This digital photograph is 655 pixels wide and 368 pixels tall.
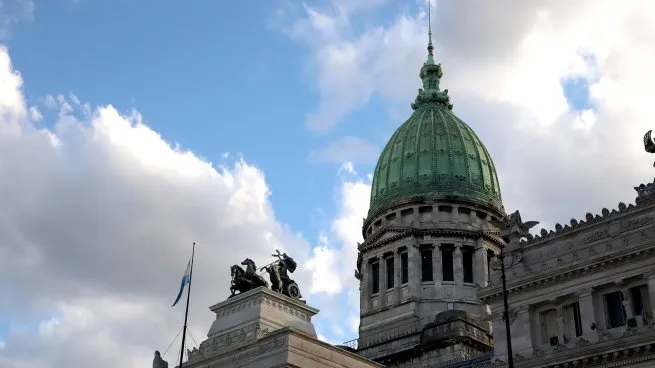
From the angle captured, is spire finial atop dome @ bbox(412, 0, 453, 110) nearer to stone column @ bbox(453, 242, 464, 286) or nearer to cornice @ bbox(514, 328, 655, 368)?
stone column @ bbox(453, 242, 464, 286)

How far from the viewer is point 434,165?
8088 cm

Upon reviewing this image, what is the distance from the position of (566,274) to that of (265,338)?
16905 mm

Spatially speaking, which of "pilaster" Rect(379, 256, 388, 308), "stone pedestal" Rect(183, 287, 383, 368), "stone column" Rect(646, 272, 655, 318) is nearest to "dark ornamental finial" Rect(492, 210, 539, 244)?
"stone column" Rect(646, 272, 655, 318)

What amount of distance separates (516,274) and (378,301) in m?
30.2

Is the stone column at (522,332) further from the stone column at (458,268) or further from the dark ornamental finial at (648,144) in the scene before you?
the stone column at (458,268)

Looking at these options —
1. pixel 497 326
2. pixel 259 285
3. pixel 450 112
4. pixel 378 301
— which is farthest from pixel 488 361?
pixel 450 112

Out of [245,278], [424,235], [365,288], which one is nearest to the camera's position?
[245,278]

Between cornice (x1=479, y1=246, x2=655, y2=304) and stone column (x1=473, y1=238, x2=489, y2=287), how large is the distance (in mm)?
26217

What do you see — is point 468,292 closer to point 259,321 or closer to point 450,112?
point 450,112

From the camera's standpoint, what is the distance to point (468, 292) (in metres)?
75.9

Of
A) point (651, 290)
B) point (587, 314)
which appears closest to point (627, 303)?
point (651, 290)

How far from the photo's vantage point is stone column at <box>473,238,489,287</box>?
7600 cm

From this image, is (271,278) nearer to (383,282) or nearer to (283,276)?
(283,276)

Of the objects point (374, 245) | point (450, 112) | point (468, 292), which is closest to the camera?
point (468, 292)
